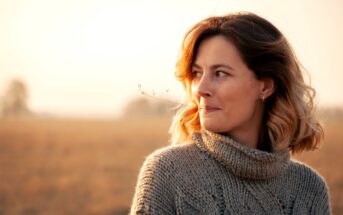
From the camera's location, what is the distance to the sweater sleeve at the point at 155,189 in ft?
8.75

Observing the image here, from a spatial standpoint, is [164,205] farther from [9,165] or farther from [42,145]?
[42,145]

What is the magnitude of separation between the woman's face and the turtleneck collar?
0.06m

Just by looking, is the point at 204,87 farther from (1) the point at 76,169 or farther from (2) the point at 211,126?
(1) the point at 76,169

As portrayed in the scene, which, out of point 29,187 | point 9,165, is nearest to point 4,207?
point 29,187

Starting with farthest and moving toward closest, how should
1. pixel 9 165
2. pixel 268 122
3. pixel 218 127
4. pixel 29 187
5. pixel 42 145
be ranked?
pixel 42 145 → pixel 9 165 → pixel 29 187 → pixel 268 122 → pixel 218 127

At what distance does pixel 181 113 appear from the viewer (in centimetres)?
315

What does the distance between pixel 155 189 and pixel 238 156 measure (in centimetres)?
46

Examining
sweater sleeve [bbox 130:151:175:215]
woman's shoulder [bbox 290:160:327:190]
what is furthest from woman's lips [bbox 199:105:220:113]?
woman's shoulder [bbox 290:160:327:190]

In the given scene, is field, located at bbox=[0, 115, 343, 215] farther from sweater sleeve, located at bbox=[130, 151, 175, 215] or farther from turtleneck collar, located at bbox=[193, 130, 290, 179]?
sweater sleeve, located at bbox=[130, 151, 175, 215]

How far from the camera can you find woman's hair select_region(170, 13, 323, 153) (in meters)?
2.92

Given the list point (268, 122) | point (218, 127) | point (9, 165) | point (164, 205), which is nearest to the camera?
point (164, 205)

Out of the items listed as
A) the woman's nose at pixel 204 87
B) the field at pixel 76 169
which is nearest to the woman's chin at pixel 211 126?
the woman's nose at pixel 204 87

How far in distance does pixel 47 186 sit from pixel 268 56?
10.9 meters

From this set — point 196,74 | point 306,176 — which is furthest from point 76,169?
point 196,74
